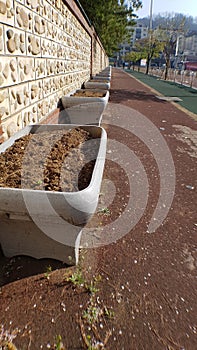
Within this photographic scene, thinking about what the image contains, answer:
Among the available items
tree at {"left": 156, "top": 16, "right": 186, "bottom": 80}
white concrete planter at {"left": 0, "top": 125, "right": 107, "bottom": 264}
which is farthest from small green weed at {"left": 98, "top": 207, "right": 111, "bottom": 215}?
tree at {"left": 156, "top": 16, "right": 186, "bottom": 80}

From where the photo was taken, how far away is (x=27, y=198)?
4.74 feet

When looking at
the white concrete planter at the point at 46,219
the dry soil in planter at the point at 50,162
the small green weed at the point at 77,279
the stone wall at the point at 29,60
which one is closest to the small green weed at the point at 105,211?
the dry soil in planter at the point at 50,162

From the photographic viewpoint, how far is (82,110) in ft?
15.7

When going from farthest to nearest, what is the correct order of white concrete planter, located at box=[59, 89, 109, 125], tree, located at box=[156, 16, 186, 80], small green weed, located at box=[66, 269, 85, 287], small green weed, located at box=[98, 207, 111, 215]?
tree, located at box=[156, 16, 186, 80], white concrete planter, located at box=[59, 89, 109, 125], small green weed, located at box=[98, 207, 111, 215], small green weed, located at box=[66, 269, 85, 287]

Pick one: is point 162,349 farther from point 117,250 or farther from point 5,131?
point 5,131

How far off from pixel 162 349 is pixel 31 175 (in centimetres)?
143

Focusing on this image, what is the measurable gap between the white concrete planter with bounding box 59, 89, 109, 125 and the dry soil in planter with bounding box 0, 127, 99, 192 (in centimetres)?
211

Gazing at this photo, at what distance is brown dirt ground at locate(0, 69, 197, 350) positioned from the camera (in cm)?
148

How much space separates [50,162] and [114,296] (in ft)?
3.80

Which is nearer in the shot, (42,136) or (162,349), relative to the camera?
(162,349)

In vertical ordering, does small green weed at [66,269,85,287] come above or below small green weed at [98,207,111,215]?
below

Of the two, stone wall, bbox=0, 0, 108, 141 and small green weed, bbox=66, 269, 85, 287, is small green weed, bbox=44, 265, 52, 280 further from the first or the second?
stone wall, bbox=0, 0, 108, 141

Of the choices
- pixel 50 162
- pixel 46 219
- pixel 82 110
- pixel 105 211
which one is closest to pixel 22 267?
pixel 46 219

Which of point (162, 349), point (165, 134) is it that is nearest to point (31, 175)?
point (162, 349)
